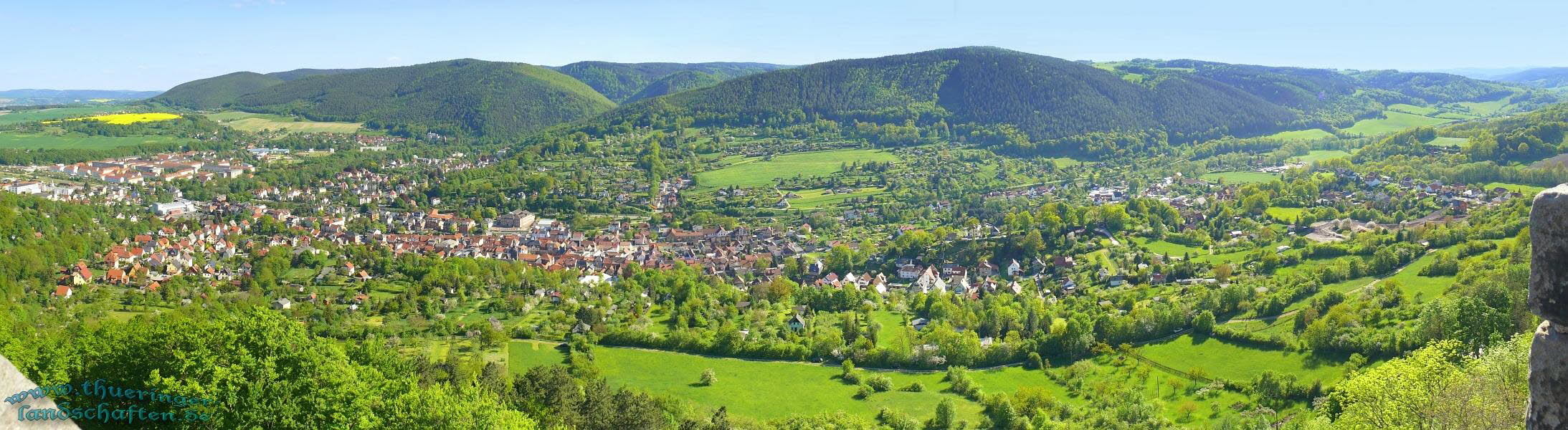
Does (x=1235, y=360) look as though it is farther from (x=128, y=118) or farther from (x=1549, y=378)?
(x=128, y=118)

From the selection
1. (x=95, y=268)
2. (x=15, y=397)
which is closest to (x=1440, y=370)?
(x=15, y=397)

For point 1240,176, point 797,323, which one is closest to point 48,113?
point 797,323

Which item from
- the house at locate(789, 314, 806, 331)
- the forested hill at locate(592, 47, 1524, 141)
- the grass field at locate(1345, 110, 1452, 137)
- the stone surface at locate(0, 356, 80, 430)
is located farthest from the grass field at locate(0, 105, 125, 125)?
the grass field at locate(1345, 110, 1452, 137)

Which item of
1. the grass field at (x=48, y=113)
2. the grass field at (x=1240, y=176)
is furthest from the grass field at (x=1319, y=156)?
the grass field at (x=48, y=113)

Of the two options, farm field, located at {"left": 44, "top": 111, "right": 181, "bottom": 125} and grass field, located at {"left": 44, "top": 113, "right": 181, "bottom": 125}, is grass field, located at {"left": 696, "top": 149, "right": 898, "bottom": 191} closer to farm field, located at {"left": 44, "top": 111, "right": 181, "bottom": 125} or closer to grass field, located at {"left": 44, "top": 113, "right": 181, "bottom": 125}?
farm field, located at {"left": 44, "top": 111, "right": 181, "bottom": 125}

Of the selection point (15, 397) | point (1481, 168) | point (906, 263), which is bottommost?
point (906, 263)

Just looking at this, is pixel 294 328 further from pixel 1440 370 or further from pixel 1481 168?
pixel 1481 168
